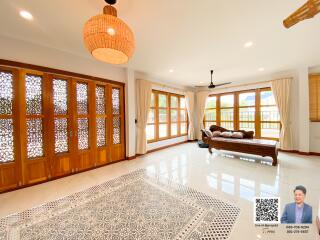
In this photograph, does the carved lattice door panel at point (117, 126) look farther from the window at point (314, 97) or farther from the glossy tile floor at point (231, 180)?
the window at point (314, 97)

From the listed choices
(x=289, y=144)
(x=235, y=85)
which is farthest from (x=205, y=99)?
(x=289, y=144)

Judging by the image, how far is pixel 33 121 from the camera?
9.57 feet

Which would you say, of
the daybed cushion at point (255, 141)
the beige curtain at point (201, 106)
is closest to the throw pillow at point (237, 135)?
the daybed cushion at point (255, 141)

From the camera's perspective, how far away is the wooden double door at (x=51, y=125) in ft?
8.81

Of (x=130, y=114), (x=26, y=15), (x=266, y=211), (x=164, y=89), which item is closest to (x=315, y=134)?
(x=266, y=211)

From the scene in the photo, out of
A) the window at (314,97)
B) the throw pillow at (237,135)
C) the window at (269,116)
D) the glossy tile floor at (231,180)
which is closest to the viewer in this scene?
the glossy tile floor at (231,180)

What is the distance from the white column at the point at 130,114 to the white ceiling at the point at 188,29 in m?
0.76

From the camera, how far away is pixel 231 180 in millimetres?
2926

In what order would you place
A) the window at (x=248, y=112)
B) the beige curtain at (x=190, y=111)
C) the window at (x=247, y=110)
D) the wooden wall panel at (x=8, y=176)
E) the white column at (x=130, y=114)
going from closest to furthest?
the wooden wall panel at (x=8, y=176) < the white column at (x=130, y=114) < the window at (x=248, y=112) < the window at (x=247, y=110) < the beige curtain at (x=190, y=111)

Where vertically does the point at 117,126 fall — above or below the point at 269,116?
below

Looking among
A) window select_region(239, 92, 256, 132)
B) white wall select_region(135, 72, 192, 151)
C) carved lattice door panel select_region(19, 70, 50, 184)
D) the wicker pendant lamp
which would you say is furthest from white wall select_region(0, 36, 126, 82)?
window select_region(239, 92, 256, 132)

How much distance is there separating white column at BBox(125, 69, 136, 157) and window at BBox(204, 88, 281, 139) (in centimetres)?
414

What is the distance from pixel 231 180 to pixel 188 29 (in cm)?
300

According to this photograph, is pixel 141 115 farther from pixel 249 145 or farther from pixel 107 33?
pixel 107 33
